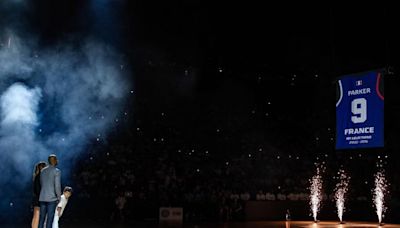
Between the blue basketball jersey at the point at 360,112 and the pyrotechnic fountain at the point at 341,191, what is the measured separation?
6556 mm

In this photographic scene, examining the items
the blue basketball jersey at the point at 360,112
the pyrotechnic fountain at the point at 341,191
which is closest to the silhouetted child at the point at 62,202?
the blue basketball jersey at the point at 360,112

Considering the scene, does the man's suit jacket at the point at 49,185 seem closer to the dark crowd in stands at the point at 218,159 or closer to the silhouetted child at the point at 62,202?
the silhouetted child at the point at 62,202

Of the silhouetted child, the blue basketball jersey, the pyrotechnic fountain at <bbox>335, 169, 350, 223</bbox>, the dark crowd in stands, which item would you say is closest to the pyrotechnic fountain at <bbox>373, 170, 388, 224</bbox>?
the dark crowd in stands

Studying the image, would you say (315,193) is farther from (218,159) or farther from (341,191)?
(218,159)

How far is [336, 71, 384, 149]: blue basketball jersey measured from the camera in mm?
17156

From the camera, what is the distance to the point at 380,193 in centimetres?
2448

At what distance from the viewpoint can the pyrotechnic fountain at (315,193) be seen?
2455 cm

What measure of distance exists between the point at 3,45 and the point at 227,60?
10809 mm

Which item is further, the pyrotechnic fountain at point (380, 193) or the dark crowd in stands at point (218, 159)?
the pyrotechnic fountain at point (380, 193)

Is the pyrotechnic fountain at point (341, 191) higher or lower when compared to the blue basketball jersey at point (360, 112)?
lower

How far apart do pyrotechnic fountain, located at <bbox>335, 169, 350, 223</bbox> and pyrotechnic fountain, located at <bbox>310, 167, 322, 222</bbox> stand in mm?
842

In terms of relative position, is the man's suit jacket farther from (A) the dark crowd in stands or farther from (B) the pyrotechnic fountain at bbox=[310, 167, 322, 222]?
(B) the pyrotechnic fountain at bbox=[310, 167, 322, 222]

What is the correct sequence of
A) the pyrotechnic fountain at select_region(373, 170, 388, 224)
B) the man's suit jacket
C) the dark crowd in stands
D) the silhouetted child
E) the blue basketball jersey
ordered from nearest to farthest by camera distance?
1. the man's suit jacket
2. the silhouetted child
3. the blue basketball jersey
4. the dark crowd in stands
5. the pyrotechnic fountain at select_region(373, 170, 388, 224)

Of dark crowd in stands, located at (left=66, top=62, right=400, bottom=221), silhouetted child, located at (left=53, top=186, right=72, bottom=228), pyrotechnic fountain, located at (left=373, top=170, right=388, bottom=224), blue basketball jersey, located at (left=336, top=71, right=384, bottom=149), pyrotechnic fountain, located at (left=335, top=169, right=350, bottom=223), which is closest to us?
silhouetted child, located at (left=53, top=186, right=72, bottom=228)
